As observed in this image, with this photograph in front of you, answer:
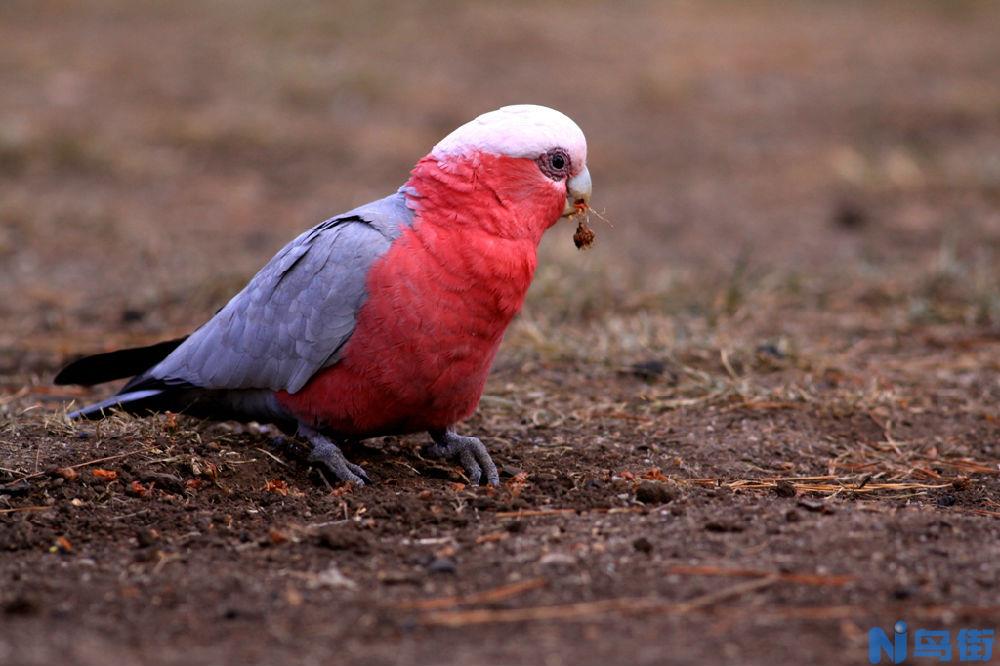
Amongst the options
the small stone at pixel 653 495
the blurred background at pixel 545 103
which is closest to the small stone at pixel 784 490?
the small stone at pixel 653 495

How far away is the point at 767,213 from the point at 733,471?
18.0 feet

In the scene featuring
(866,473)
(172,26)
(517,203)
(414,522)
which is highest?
(172,26)

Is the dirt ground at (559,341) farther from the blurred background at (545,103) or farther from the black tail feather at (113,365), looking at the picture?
the black tail feather at (113,365)

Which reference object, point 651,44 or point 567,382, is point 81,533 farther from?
point 651,44

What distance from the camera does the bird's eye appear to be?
4.07 m

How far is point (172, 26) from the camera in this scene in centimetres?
1320

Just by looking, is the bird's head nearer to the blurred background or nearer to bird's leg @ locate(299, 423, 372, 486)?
bird's leg @ locate(299, 423, 372, 486)

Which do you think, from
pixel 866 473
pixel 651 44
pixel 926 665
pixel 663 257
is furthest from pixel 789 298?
pixel 651 44

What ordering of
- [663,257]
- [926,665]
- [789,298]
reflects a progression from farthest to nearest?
[663,257] < [789,298] < [926,665]

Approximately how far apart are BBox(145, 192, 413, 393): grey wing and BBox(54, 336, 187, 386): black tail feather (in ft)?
0.45

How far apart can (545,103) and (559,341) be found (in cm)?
661

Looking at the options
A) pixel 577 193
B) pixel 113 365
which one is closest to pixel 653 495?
pixel 577 193

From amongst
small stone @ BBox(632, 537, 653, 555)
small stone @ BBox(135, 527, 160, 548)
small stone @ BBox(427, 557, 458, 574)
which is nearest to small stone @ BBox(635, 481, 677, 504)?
small stone @ BBox(632, 537, 653, 555)

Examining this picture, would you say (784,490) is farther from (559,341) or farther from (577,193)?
(559,341)
